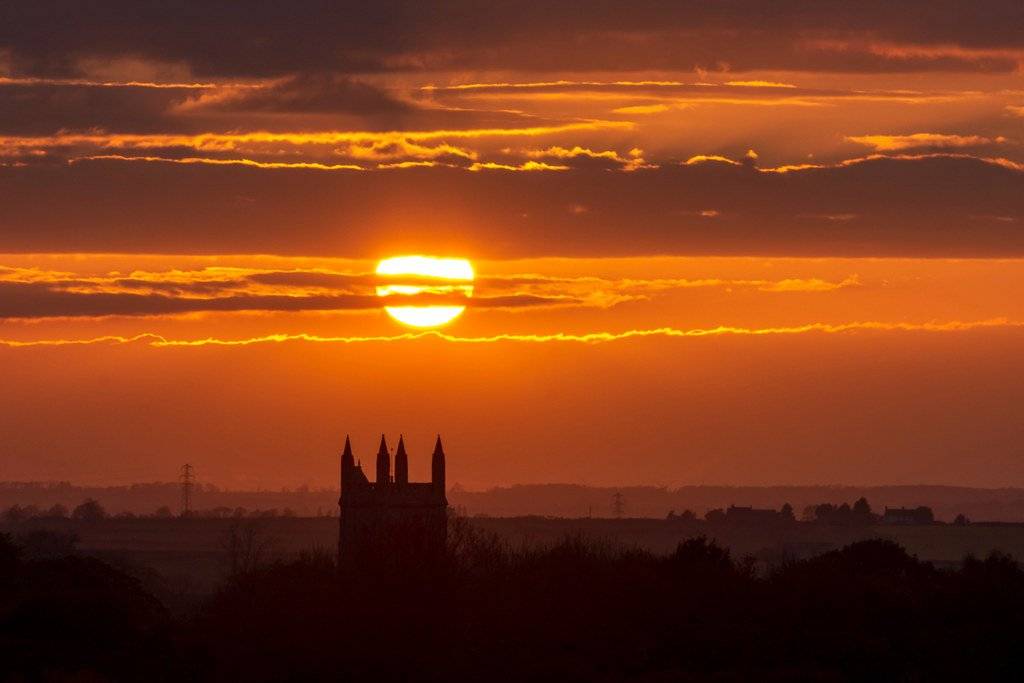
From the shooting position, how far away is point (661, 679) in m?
86.9

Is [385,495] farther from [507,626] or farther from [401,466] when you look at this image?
[507,626]

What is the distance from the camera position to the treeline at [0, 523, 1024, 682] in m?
86.4

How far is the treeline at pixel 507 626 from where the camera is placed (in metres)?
86.4

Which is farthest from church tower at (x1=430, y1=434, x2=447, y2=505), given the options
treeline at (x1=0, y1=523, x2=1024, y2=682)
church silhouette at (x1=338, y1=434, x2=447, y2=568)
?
treeline at (x1=0, y1=523, x2=1024, y2=682)

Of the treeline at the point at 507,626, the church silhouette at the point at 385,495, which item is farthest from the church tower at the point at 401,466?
the treeline at the point at 507,626

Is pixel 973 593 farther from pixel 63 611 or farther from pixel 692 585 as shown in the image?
pixel 63 611

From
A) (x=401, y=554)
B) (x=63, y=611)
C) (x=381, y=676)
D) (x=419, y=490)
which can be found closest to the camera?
(x=381, y=676)

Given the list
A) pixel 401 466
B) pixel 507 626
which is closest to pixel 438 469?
pixel 401 466

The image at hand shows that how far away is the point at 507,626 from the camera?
94500 millimetres

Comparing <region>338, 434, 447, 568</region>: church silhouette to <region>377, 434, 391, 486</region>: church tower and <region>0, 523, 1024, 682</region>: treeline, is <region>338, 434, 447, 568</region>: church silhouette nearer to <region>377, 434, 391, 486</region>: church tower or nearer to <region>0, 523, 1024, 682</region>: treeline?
<region>377, 434, 391, 486</region>: church tower

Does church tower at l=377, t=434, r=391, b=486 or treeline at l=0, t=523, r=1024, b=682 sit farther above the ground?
church tower at l=377, t=434, r=391, b=486

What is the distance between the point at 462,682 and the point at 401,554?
1788 cm

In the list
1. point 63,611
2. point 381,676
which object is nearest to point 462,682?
point 381,676

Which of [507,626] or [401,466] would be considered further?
[401,466]
